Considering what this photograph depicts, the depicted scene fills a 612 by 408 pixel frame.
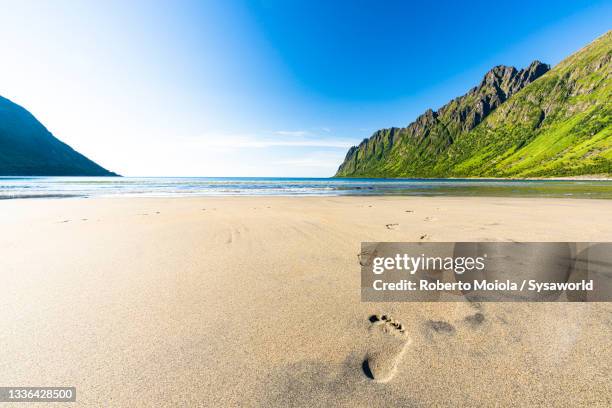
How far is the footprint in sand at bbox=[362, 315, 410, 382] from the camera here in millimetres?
2547

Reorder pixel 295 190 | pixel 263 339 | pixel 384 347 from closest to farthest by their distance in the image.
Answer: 1. pixel 384 347
2. pixel 263 339
3. pixel 295 190

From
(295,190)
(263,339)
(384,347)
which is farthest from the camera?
(295,190)

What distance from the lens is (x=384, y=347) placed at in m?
2.90

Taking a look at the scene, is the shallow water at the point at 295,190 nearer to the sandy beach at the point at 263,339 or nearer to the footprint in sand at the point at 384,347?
the sandy beach at the point at 263,339

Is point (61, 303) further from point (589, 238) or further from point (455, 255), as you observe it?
point (589, 238)

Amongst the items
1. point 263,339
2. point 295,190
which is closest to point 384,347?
point 263,339

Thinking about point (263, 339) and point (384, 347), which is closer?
point (384, 347)

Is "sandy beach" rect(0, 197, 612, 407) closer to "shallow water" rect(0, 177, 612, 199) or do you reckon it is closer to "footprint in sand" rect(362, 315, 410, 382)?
"footprint in sand" rect(362, 315, 410, 382)

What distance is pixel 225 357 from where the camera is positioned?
271 cm

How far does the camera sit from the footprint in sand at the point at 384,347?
8.36ft

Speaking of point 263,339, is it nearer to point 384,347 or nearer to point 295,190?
point 384,347

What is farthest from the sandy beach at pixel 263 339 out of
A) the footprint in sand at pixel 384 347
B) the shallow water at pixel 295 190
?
the shallow water at pixel 295 190

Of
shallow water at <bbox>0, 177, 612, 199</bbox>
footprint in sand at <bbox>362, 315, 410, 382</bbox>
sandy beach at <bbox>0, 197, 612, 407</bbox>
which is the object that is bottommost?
footprint in sand at <bbox>362, 315, 410, 382</bbox>

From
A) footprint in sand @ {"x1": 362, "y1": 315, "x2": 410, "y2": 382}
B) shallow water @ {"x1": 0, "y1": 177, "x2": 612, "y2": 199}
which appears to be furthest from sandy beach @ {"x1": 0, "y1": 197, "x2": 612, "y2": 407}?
shallow water @ {"x1": 0, "y1": 177, "x2": 612, "y2": 199}
